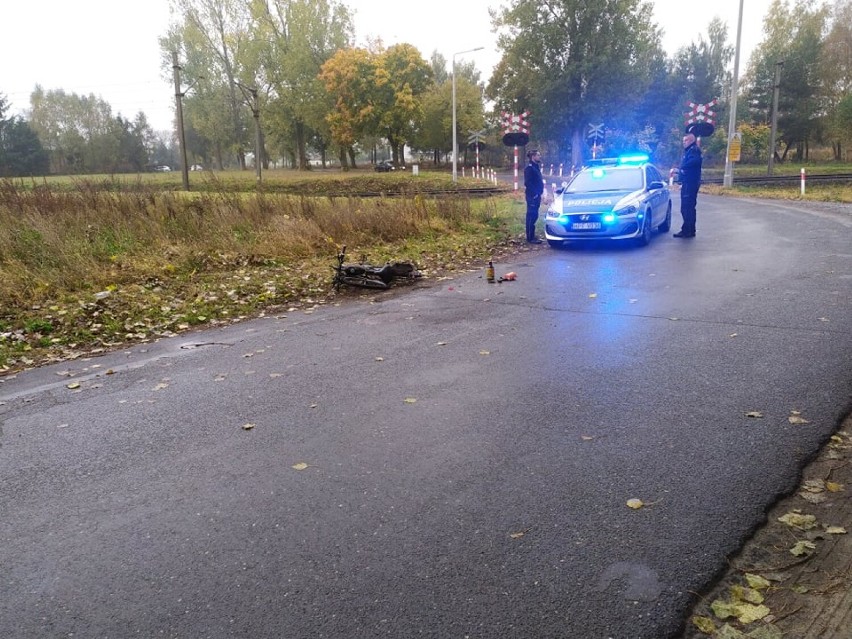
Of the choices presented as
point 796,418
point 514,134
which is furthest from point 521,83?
point 796,418

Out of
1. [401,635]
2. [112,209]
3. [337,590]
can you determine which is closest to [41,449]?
[337,590]

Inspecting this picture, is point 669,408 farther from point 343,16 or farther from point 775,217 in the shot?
point 343,16

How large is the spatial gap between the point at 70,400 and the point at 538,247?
1051cm

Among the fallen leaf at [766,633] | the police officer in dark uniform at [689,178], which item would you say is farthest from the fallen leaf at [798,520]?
the police officer in dark uniform at [689,178]

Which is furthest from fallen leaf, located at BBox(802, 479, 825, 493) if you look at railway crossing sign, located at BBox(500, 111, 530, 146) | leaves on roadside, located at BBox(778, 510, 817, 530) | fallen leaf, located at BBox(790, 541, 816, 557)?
railway crossing sign, located at BBox(500, 111, 530, 146)

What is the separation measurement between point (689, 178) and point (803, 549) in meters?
12.2

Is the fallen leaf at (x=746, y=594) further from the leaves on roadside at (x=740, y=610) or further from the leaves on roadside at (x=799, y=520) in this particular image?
the leaves on roadside at (x=799, y=520)

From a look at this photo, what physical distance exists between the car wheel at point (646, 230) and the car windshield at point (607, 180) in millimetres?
685

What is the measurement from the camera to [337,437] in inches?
168

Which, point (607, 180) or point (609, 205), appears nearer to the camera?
point (609, 205)

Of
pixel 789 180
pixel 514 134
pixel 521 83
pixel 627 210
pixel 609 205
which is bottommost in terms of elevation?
pixel 627 210

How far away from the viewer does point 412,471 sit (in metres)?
3.72

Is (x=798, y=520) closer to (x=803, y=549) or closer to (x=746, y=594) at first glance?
(x=803, y=549)

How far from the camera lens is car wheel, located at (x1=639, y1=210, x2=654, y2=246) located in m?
12.9
